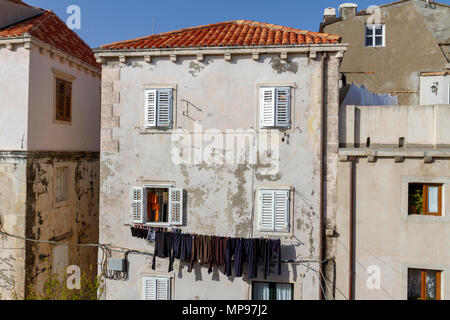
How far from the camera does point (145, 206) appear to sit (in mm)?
10320

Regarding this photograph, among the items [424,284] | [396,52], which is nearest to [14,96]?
[424,284]

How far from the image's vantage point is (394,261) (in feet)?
30.7

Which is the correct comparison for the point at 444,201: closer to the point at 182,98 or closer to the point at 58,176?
the point at 182,98

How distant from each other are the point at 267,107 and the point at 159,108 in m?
3.86

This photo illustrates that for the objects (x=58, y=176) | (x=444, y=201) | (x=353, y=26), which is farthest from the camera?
(x=353, y=26)

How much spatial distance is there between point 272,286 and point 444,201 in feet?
20.7

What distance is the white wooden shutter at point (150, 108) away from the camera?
33.3ft

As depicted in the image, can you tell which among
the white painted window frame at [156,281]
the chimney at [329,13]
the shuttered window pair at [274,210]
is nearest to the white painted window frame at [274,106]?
the shuttered window pair at [274,210]

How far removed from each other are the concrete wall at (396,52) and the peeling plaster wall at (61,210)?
15.9 m

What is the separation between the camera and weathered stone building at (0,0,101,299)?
425 inches

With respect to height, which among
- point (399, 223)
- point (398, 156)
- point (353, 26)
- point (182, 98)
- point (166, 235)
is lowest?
point (166, 235)

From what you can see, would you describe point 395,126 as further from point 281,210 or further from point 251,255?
point 251,255
